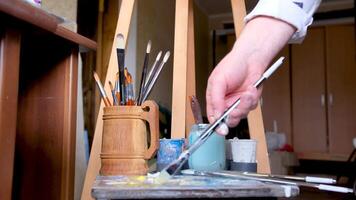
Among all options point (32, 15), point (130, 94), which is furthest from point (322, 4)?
point (32, 15)

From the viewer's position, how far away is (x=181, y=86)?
0.88 m

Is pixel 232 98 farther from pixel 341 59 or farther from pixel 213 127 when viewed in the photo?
pixel 341 59

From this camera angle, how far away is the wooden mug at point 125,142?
2.16 feet


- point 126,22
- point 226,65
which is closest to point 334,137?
point 126,22

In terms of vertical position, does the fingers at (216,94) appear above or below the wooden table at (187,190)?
above

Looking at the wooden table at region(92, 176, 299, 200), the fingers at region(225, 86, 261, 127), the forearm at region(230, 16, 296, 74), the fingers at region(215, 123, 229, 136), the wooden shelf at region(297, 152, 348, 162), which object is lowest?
the wooden shelf at region(297, 152, 348, 162)

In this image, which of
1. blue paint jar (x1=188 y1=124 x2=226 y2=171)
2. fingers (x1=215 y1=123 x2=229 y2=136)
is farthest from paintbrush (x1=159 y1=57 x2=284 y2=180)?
blue paint jar (x1=188 y1=124 x2=226 y2=171)

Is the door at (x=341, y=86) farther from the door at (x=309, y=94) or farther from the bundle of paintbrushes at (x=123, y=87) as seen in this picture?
the bundle of paintbrushes at (x=123, y=87)

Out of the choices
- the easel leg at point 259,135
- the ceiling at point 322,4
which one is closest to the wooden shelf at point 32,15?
the easel leg at point 259,135

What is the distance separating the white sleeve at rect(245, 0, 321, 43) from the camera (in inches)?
21.6

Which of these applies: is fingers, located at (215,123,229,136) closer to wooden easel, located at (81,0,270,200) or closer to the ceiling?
wooden easel, located at (81,0,270,200)

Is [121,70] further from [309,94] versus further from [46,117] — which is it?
[309,94]

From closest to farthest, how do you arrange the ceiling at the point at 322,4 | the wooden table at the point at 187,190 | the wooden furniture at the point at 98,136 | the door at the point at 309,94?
1. the wooden table at the point at 187,190
2. the wooden furniture at the point at 98,136
3. the door at the point at 309,94
4. the ceiling at the point at 322,4

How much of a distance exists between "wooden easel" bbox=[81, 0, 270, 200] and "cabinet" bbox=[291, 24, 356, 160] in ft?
8.46
